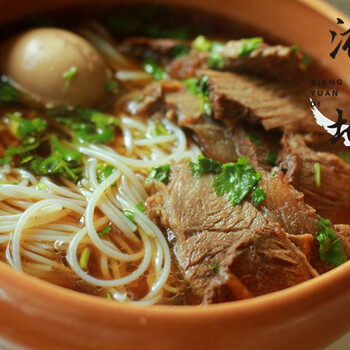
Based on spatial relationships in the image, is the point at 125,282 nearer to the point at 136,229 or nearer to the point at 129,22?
the point at 136,229

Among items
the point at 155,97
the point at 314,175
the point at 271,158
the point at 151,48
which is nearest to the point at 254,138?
the point at 271,158

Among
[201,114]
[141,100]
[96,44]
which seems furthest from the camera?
[96,44]

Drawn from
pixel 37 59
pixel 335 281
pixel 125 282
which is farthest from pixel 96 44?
pixel 335 281

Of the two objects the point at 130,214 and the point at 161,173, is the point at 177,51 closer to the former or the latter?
the point at 161,173

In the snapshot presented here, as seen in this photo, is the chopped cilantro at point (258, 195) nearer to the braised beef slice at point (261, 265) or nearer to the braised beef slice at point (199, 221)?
the braised beef slice at point (199, 221)

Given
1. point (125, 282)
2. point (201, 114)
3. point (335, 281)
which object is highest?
point (335, 281)

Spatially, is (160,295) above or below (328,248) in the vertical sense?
below

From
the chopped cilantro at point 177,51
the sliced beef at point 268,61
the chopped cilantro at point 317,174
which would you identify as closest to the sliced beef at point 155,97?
the sliced beef at point 268,61
